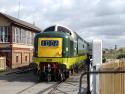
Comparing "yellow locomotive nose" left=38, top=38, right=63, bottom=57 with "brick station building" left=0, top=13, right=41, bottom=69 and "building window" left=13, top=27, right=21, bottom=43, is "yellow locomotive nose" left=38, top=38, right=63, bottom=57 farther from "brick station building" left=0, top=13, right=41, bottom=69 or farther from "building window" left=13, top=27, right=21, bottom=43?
"building window" left=13, top=27, right=21, bottom=43

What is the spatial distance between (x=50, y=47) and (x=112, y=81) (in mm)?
15965

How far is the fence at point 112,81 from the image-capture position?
8.02 m

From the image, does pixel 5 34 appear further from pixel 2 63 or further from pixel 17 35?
pixel 2 63

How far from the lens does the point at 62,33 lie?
958 inches

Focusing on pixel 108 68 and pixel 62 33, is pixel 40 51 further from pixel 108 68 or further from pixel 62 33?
pixel 108 68

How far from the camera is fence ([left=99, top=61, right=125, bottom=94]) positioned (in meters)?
8.02

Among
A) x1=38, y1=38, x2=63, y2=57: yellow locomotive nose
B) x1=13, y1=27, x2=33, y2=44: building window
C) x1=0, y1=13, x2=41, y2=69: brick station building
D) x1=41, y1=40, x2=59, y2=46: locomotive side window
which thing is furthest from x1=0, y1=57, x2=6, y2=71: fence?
x1=41, y1=40, x2=59, y2=46: locomotive side window

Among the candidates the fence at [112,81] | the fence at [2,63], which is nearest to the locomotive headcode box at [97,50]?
the fence at [112,81]

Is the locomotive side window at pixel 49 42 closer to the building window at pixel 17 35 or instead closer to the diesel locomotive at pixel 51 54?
the diesel locomotive at pixel 51 54

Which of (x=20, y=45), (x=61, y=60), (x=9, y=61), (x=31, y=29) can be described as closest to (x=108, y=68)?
(x=61, y=60)

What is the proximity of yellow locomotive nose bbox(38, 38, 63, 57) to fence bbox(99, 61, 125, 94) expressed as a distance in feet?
50.1

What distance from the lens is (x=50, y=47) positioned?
952 inches

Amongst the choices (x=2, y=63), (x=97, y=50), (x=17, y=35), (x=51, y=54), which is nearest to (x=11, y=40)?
(x=17, y=35)

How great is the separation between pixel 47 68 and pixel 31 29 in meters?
25.1
